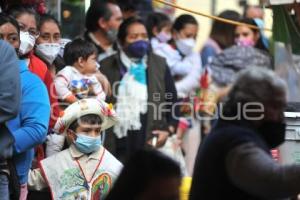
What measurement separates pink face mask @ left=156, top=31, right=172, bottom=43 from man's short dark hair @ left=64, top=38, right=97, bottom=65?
370 cm

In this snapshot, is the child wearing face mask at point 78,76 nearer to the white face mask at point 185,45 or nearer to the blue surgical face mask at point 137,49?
the blue surgical face mask at point 137,49

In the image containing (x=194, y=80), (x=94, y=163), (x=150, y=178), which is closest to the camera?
A: (x=150, y=178)

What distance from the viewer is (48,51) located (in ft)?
27.8

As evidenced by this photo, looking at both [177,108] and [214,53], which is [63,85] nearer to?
[177,108]

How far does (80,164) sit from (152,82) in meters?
2.38

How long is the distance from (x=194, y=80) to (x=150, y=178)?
734 centimetres

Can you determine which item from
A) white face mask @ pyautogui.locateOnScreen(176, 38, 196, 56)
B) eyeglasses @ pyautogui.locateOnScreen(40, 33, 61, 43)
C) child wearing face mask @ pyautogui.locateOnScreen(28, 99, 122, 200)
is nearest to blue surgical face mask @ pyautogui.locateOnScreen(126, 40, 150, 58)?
eyeglasses @ pyautogui.locateOnScreen(40, 33, 61, 43)

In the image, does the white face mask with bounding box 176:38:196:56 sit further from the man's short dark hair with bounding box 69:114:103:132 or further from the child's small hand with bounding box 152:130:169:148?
the man's short dark hair with bounding box 69:114:103:132

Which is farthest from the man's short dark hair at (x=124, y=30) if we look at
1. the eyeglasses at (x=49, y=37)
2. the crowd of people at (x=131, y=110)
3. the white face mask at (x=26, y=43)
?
the white face mask at (x=26, y=43)

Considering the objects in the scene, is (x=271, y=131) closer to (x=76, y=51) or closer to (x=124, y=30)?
(x=76, y=51)

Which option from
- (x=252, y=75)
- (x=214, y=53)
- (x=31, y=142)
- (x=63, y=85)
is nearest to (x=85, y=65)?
(x=63, y=85)

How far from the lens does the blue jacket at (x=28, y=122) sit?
273 inches

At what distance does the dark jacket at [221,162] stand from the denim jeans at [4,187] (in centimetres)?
152

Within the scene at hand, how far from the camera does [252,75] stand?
582 cm
